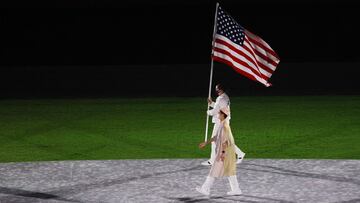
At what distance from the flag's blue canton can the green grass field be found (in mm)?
3075

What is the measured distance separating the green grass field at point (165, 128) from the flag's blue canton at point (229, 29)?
3075mm

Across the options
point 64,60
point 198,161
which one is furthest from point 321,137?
point 64,60

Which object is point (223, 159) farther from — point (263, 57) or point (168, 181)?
point (263, 57)

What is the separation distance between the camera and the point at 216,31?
14.7m

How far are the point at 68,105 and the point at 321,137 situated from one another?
940cm

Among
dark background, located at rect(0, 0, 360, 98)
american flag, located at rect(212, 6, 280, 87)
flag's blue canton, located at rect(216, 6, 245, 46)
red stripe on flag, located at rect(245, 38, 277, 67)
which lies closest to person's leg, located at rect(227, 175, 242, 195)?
american flag, located at rect(212, 6, 280, 87)

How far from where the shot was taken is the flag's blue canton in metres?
14.5

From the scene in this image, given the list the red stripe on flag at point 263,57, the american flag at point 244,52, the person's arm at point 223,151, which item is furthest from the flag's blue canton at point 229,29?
the person's arm at point 223,151

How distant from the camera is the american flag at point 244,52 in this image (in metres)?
14.4

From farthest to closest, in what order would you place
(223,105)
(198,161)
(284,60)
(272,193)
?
(284,60), (198,161), (223,105), (272,193)

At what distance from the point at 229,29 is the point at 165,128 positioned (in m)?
6.55

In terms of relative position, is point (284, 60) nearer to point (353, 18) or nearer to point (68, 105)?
point (353, 18)

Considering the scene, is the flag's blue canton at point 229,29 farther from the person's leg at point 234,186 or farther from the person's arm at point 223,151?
the person's leg at point 234,186

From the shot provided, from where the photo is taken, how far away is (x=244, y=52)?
14.5 metres
